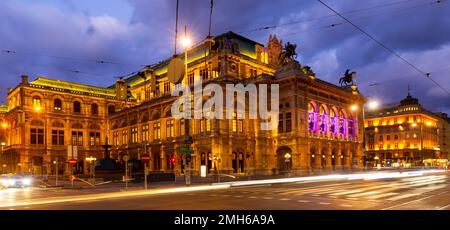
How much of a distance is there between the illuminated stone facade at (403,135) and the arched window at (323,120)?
51768mm

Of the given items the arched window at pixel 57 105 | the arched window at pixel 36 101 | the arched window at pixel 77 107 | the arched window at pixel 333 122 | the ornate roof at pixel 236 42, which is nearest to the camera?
the ornate roof at pixel 236 42

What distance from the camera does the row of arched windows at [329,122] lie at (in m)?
A: 68.1

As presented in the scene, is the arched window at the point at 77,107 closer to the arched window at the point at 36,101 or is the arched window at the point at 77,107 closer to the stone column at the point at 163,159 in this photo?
the arched window at the point at 36,101

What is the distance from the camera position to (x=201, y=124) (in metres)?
65.1

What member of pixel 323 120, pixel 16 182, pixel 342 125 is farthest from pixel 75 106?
pixel 342 125

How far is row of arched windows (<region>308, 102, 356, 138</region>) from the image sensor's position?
6812 centimetres

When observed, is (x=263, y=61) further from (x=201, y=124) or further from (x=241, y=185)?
(x=241, y=185)

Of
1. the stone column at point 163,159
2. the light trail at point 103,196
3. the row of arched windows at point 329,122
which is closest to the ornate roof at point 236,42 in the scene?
the row of arched windows at point 329,122

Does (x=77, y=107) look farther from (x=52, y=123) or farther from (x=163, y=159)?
(x=163, y=159)

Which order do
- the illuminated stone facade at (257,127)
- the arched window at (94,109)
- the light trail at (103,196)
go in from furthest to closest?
the arched window at (94,109)
the illuminated stone facade at (257,127)
the light trail at (103,196)

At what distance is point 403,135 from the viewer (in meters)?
123

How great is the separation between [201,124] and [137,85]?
3208 cm
